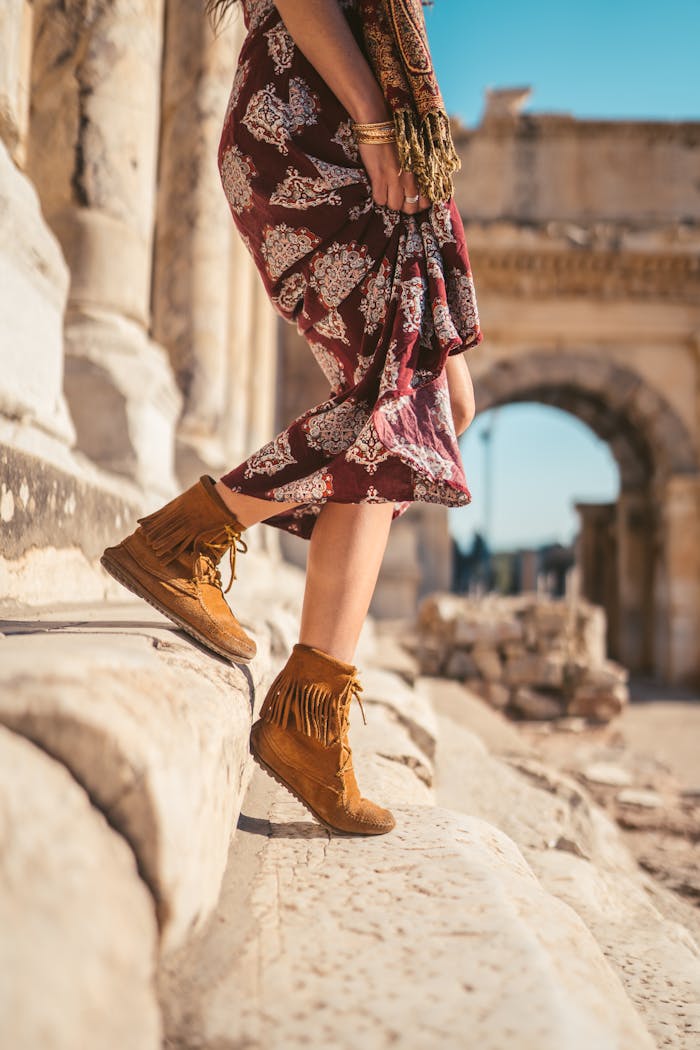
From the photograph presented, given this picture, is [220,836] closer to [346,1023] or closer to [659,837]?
[346,1023]

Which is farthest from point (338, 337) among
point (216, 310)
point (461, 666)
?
point (461, 666)

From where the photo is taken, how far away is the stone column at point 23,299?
1.79m

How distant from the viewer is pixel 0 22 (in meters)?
1.88

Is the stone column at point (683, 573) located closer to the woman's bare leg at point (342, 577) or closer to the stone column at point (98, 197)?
the stone column at point (98, 197)

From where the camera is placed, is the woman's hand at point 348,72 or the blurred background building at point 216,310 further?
the blurred background building at point 216,310

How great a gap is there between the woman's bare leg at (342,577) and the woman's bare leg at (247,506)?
0.37 ft

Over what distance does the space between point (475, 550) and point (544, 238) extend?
6.62 m

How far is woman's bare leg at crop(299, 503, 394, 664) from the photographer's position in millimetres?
1270

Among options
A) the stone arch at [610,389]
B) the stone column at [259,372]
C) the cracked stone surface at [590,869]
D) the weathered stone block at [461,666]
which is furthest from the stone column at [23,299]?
the stone arch at [610,389]

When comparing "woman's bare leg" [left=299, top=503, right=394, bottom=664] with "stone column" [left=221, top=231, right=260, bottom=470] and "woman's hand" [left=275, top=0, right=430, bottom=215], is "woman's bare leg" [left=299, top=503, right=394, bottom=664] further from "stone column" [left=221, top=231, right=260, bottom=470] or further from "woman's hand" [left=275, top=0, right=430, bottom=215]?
"stone column" [left=221, top=231, right=260, bottom=470]

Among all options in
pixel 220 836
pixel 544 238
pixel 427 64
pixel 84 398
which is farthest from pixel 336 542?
pixel 544 238

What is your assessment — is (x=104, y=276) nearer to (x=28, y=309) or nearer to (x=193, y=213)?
(x=28, y=309)

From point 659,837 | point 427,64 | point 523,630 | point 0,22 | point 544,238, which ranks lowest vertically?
point 659,837

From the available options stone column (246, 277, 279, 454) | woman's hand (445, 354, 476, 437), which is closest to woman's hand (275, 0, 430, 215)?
woman's hand (445, 354, 476, 437)
